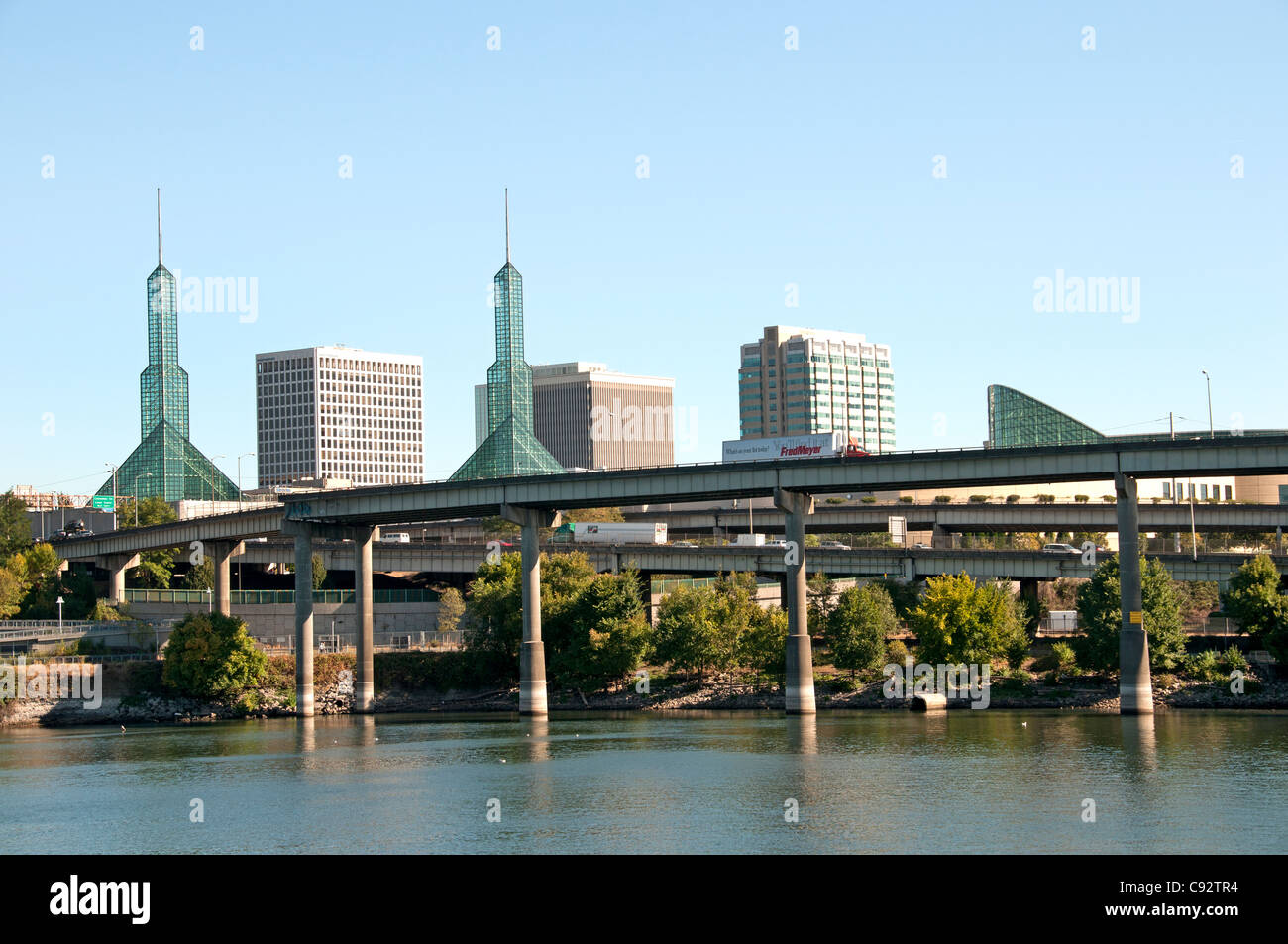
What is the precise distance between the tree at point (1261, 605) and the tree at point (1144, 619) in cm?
416

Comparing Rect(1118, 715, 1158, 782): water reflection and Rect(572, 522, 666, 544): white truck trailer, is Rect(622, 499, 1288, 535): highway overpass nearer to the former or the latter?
Rect(572, 522, 666, 544): white truck trailer

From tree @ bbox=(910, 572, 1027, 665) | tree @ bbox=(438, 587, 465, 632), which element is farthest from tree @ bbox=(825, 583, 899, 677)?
tree @ bbox=(438, 587, 465, 632)

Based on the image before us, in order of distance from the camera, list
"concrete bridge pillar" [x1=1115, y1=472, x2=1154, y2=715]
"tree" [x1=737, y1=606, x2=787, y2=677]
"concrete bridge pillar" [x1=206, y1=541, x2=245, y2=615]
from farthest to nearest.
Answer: "concrete bridge pillar" [x1=206, y1=541, x2=245, y2=615] < "tree" [x1=737, y1=606, x2=787, y2=677] < "concrete bridge pillar" [x1=1115, y1=472, x2=1154, y2=715]

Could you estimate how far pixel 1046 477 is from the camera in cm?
9344

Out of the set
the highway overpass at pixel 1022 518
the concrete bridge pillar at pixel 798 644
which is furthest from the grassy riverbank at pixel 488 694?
the highway overpass at pixel 1022 518

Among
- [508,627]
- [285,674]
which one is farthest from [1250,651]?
[285,674]

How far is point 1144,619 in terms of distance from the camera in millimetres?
96125

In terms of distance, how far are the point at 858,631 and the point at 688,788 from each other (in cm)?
4535

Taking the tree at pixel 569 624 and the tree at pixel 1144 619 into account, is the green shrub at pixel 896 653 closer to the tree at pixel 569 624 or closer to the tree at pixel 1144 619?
the tree at pixel 1144 619

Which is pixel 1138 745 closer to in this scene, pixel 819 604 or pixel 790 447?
pixel 819 604

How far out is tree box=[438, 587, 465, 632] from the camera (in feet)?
444

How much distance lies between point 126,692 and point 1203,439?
82236mm

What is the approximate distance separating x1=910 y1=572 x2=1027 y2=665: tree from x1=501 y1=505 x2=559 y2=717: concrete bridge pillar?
2804 cm

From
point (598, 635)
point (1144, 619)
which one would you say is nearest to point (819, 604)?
point (598, 635)
